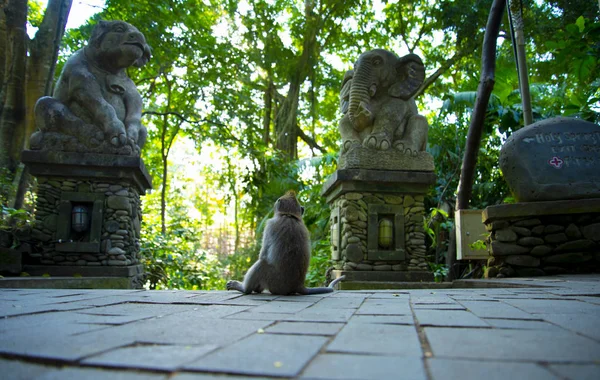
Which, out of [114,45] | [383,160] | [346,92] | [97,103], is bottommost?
[383,160]


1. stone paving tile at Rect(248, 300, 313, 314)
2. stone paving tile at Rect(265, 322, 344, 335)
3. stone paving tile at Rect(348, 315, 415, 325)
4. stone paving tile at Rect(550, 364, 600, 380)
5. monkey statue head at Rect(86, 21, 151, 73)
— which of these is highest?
monkey statue head at Rect(86, 21, 151, 73)

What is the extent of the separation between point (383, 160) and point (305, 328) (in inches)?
182

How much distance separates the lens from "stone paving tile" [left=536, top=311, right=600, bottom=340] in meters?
1.85

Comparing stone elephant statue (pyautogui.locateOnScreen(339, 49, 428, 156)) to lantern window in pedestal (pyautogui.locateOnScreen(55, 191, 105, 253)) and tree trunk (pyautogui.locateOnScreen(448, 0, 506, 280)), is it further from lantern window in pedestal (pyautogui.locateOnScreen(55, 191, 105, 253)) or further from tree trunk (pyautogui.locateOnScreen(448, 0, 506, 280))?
lantern window in pedestal (pyautogui.locateOnScreen(55, 191, 105, 253))

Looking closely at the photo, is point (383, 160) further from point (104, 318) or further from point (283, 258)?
point (104, 318)

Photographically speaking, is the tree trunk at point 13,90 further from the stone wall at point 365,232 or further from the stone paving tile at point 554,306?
the stone paving tile at point 554,306

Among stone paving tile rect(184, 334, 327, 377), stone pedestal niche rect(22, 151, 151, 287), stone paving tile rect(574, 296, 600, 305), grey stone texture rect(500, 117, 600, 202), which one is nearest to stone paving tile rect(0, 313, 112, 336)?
stone paving tile rect(184, 334, 327, 377)

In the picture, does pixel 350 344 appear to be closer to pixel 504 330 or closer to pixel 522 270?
pixel 504 330

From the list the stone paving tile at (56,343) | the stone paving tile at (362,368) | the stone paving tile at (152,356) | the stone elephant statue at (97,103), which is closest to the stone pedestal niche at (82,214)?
the stone elephant statue at (97,103)

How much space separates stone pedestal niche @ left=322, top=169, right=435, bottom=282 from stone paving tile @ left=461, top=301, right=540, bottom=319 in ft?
10.3

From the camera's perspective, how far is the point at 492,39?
24.8 feet

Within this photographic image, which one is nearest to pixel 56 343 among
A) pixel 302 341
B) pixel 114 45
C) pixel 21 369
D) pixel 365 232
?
pixel 21 369

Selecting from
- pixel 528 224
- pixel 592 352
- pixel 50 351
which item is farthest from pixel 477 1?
pixel 50 351

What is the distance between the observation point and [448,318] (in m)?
2.26
